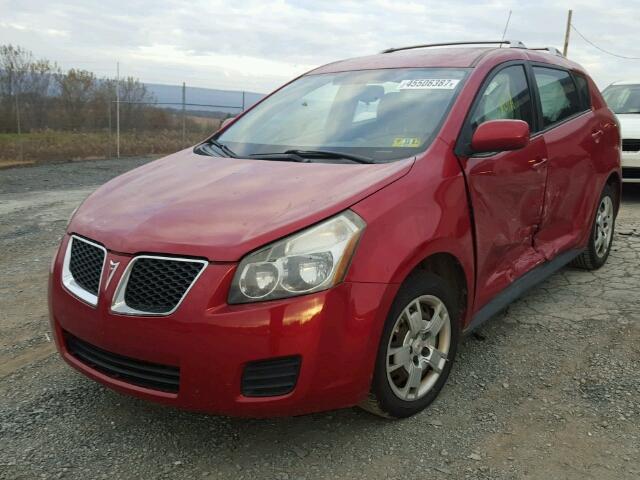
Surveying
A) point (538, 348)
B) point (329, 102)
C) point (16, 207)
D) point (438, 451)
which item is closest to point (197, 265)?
point (438, 451)

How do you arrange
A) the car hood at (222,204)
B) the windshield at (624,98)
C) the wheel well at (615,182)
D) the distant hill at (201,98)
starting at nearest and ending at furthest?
1. the car hood at (222,204)
2. the wheel well at (615,182)
3. the windshield at (624,98)
4. the distant hill at (201,98)

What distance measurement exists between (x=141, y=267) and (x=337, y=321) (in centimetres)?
77

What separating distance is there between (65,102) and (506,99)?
17749mm

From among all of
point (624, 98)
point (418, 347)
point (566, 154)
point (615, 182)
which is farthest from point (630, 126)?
point (418, 347)

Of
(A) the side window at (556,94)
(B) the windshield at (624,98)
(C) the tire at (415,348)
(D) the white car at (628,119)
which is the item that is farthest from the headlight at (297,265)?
(B) the windshield at (624,98)

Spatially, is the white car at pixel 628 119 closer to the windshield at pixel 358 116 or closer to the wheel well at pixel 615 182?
the wheel well at pixel 615 182

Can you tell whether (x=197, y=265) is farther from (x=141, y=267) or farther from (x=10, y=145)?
(x=10, y=145)

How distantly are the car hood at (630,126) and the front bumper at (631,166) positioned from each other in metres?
0.23

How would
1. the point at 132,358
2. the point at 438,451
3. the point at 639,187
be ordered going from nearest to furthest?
the point at 132,358 < the point at 438,451 < the point at 639,187

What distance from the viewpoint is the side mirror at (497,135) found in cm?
290

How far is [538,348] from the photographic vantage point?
347 centimetres

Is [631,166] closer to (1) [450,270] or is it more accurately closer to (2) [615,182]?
(2) [615,182]

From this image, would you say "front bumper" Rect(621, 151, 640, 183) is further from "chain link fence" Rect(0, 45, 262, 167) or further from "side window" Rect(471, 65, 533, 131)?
"chain link fence" Rect(0, 45, 262, 167)

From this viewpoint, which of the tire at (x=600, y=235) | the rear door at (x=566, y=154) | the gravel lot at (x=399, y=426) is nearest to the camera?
the gravel lot at (x=399, y=426)
